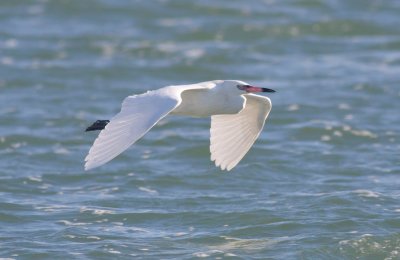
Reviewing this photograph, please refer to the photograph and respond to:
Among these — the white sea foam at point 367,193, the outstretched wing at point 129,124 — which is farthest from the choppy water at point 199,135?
the outstretched wing at point 129,124

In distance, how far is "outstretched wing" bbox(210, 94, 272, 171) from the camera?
34.6 ft

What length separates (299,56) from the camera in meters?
18.0

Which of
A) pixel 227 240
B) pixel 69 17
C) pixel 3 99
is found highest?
pixel 69 17

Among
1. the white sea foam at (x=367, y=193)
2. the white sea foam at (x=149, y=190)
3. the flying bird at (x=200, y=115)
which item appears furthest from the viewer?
the white sea foam at (x=149, y=190)

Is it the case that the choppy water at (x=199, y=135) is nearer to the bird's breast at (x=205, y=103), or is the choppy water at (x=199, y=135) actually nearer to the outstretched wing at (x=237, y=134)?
the outstretched wing at (x=237, y=134)

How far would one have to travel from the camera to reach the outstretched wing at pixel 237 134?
10.5 metres

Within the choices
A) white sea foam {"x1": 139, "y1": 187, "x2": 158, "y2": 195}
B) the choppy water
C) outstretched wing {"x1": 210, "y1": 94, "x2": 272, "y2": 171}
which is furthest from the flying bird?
white sea foam {"x1": 139, "y1": 187, "x2": 158, "y2": 195}

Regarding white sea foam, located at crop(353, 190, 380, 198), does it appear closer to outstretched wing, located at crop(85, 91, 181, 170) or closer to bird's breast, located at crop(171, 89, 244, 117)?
bird's breast, located at crop(171, 89, 244, 117)

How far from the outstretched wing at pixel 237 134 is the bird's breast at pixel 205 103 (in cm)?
A: 69

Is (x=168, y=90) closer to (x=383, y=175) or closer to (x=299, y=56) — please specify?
(x=383, y=175)

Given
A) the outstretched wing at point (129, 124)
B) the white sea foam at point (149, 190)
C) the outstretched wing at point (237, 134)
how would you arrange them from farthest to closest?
1. the white sea foam at point (149, 190)
2. the outstretched wing at point (237, 134)
3. the outstretched wing at point (129, 124)

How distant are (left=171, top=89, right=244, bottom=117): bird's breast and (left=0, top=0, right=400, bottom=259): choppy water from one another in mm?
1245

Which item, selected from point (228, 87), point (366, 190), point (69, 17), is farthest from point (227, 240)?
point (69, 17)

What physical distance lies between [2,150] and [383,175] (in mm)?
4618
